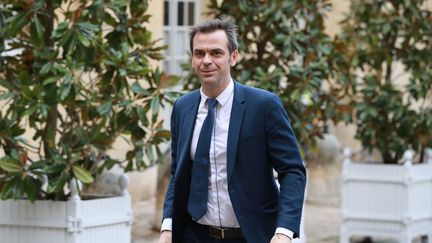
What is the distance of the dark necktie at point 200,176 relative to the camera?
547 centimetres

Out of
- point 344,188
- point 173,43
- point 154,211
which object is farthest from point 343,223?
point 173,43

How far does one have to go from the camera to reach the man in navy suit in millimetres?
5414

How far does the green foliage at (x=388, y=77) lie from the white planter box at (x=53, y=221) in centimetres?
429

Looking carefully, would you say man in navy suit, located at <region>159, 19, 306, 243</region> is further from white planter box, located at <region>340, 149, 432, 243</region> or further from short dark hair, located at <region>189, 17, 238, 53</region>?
white planter box, located at <region>340, 149, 432, 243</region>

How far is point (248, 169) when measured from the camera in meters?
5.47

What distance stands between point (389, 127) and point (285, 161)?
7.12 m

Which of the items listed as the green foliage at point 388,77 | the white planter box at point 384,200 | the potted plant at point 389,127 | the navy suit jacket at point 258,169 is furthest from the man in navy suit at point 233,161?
the green foliage at point 388,77

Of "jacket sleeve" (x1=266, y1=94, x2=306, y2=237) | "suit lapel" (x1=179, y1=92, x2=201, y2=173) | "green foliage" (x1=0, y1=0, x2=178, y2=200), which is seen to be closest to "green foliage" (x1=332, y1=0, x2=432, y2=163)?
"green foliage" (x1=0, y1=0, x2=178, y2=200)

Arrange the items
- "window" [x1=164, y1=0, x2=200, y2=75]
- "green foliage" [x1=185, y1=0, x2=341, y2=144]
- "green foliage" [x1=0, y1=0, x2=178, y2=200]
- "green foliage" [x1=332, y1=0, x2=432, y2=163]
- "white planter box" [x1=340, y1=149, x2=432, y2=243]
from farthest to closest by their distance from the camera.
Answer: "window" [x1=164, y1=0, x2=200, y2=75] < "green foliage" [x1=332, y1=0, x2=432, y2=163] < "white planter box" [x1=340, y1=149, x2=432, y2=243] < "green foliage" [x1=185, y1=0, x2=341, y2=144] < "green foliage" [x1=0, y1=0, x2=178, y2=200]

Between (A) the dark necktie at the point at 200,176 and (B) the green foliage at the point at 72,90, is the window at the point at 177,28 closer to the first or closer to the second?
(B) the green foliage at the point at 72,90

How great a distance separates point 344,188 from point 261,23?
7.25 ft

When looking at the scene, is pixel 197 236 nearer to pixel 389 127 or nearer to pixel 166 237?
pixel 166 237

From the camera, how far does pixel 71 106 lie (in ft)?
27.6

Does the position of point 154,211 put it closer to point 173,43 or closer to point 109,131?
point 173,43
